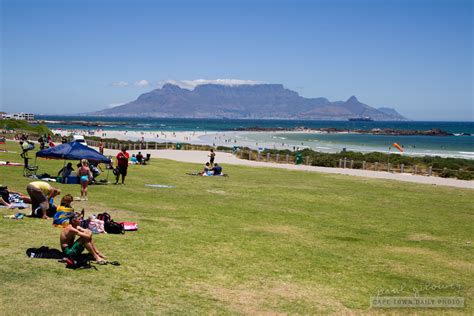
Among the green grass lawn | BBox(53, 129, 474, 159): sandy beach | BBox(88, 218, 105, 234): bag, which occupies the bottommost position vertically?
BBox(53, 129, 474, 159): sandy beach

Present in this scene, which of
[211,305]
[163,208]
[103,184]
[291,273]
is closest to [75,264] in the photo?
[211,305]

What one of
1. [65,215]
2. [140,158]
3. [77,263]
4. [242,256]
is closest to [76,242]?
[77,263]

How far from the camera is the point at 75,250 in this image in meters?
10.2

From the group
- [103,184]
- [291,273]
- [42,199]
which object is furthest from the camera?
[103,184]

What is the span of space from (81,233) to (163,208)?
7.34 metres

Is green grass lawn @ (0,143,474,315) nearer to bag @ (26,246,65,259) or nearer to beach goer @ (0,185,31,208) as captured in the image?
bag @ (26,246,65,259)

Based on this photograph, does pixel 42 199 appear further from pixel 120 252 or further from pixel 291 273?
pixel 291 273

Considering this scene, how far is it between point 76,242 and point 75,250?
16cm

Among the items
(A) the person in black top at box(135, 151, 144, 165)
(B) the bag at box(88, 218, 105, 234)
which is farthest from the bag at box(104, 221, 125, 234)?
(A) the person in black top at box(135, 151, 144, 165)

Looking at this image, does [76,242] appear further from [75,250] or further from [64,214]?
[64,214]

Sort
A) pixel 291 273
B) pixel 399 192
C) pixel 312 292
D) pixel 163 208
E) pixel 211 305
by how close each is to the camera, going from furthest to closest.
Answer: pixel 399 192 < pixel 163 208 < pixel 291 273 < pixel 312 292 < pixel 211 305

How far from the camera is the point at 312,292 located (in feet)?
31.9

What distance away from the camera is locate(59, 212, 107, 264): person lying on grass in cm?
1020

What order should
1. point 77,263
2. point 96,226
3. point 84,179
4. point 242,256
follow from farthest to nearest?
point 84,179 → point 96,226 → point 242,256 → point 77,263
